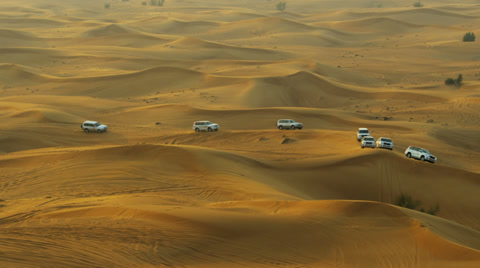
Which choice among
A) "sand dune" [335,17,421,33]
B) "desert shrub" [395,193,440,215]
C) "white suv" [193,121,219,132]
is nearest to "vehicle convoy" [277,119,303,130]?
"white suv" [193,121,219,132]

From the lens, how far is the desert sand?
1307cm

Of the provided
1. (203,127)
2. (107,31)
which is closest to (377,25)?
(107,31)

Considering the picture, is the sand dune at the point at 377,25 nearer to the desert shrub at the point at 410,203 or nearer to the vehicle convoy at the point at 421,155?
the vehicle convoy at the point at 421,155

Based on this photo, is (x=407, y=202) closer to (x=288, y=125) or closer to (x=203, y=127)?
(x=288, y=125)

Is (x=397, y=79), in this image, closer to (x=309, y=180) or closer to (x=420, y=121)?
(x=420, y=121)

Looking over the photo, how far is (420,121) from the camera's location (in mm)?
36156

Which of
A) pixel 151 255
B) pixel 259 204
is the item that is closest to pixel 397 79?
pixel 259 204

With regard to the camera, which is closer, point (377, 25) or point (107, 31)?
point (107, 31)

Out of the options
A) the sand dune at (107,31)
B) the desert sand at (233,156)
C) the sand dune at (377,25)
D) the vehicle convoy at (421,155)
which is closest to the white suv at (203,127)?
the desert sand at (233,156)

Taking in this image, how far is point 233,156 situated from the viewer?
77.2 ft

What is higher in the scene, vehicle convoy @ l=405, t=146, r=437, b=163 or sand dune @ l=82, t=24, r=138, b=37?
vehicle convoy @ l=405, t=146, r=437, b=163

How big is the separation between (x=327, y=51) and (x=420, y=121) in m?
36.0

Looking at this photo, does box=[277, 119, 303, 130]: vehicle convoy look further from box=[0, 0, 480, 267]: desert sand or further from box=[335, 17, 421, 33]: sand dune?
box=[335, 17, 421, 33]: sand dune

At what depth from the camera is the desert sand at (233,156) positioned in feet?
42.9
